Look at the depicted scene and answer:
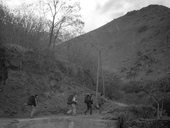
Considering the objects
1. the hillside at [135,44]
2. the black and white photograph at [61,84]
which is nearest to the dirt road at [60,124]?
the black and white photograph at [61,84]

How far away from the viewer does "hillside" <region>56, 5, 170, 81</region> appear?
84.1m

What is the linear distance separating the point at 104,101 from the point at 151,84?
112ft

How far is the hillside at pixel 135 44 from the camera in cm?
8405

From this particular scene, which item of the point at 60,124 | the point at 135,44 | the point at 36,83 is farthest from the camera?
the point at 135,44

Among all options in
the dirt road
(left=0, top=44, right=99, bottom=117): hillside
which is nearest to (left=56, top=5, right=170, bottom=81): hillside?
(left=0, top=44, right=99, bottom=117): hillside

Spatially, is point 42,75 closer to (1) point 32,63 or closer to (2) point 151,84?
(1) point 32,63

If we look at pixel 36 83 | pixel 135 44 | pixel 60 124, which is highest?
pixel 135 44

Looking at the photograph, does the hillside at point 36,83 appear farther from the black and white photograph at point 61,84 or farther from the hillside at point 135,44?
the hillside at point 135,44

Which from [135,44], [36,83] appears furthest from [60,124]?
[135,44]

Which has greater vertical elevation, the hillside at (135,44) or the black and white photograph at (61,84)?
the hillside at (135,44)

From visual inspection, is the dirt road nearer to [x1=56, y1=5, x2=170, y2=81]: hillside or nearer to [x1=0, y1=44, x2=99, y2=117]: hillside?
[x1=0, y1=44, x2=99, y2=117]: hillside

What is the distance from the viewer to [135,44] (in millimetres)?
104438

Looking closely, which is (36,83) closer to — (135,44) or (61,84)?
(61,84)

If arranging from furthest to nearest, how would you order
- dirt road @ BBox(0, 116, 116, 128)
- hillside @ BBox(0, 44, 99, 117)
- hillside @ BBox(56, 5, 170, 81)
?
hillside @ BBox(56, 5, 170, 81) → hillside @ BBox(0, 44, 99, 117) → dirt road @ BBox(0, 116, 116, 128)
